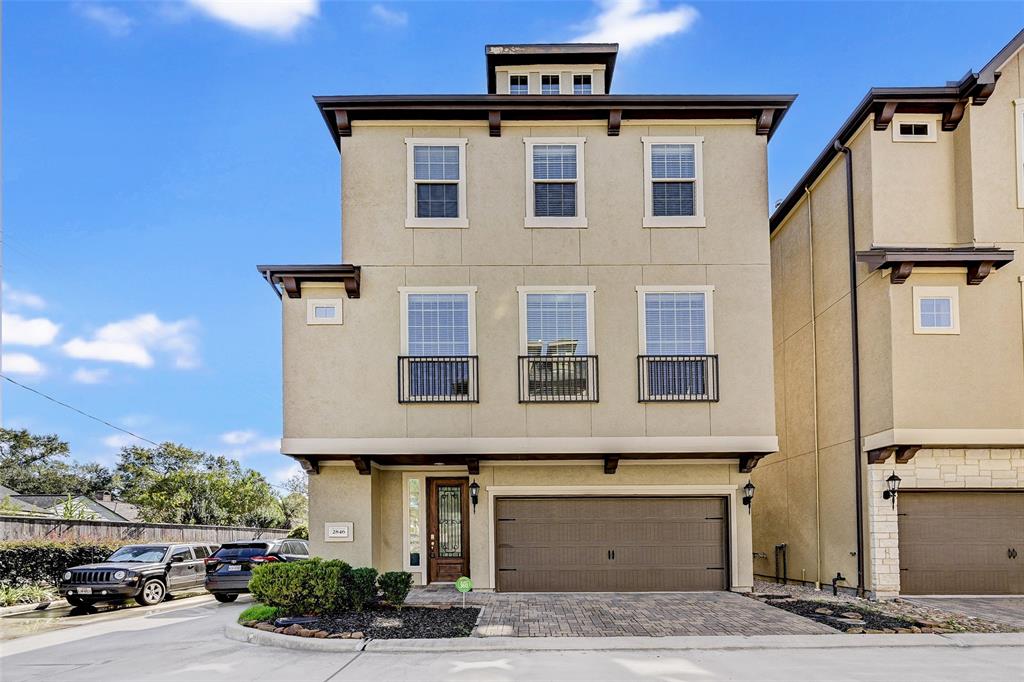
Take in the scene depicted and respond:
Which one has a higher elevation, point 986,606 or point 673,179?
point 673,179

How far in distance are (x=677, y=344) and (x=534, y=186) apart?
13.2 ft

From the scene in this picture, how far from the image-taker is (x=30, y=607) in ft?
59.1

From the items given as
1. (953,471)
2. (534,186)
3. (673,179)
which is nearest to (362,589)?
(534,186)

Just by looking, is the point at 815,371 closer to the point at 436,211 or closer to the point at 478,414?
the point at 478,414

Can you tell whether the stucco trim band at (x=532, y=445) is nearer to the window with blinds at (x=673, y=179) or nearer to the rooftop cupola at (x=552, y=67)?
the window with blinds at (x=673, y=179)

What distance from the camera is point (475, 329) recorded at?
1599 cm

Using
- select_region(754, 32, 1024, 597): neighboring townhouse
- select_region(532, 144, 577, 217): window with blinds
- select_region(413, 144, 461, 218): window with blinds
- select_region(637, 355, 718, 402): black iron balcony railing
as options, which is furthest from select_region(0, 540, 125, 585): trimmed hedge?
select_region(754, 32, 1024, 597): neighboring townhouse

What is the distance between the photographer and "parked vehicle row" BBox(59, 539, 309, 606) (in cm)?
1755

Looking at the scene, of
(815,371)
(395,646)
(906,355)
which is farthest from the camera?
(815,371)

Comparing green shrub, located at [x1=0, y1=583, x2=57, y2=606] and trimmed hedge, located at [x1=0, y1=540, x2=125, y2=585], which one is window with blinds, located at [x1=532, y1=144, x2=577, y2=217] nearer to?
green shrub, located at [x1=0, y1=583, x2=57, y2=606]

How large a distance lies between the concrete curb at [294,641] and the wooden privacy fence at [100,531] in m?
10.4

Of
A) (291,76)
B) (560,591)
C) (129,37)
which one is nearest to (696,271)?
(560,591)

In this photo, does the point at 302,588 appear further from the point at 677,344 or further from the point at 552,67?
the point at 552,67

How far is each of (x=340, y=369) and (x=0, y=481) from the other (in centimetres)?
4928
